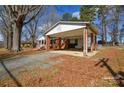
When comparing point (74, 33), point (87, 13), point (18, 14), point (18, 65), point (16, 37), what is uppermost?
point (87, 13)

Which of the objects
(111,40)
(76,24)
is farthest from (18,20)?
(111,40)

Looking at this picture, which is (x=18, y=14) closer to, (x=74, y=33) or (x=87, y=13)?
(x=74, y=33)

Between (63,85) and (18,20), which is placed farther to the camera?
(18,20)

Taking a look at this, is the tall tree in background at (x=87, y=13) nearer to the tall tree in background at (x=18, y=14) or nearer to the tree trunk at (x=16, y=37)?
the tall tree in background at (x=18, y=14)

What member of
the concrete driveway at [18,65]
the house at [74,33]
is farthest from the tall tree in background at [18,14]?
the concrete driveway at [18,65]

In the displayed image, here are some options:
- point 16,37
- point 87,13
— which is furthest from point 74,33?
point 87,13

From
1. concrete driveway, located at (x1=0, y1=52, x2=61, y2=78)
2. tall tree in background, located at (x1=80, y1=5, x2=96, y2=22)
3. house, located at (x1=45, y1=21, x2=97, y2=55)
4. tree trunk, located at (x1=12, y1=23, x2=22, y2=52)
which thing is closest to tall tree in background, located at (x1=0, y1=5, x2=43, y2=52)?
tree trunk, located at (x1=12, y1=23, x2=22, y2=52)

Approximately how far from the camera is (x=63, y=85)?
4613 millimetres

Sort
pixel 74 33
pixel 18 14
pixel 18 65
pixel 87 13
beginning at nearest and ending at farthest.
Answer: pixel 18 65 → pixel 18 14 → pixel 74 33 → pixel 87 13
